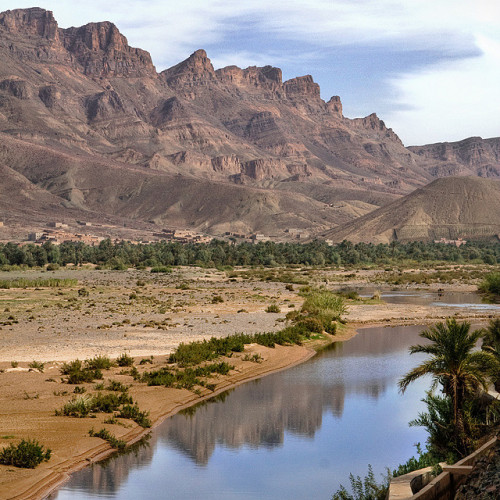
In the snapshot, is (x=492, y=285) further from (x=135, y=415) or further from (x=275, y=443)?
(x=135, y=415)

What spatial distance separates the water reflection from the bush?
0.85 metres

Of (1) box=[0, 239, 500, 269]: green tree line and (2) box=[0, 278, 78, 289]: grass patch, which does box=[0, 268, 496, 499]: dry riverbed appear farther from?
(1) box=[0, 239, 500, 269]: green tree line

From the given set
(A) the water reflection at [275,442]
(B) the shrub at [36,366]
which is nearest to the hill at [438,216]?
(A) the water reflection at [275,442]

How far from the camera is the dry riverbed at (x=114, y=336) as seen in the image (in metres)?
16.5

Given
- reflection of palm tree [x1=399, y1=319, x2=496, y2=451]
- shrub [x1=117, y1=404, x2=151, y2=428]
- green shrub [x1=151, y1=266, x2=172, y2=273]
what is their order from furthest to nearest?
green shrub [x1=151, y1=266, x2=172, y2=273] → shrub [x1=117, y1=404, x2=151, y2=428] → reflection of palm tree [x1=399, y1=319, x2=496, y2=451]

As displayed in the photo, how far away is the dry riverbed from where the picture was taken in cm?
1645

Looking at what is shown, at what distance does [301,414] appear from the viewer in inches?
805

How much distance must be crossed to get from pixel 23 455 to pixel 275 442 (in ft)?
19.6

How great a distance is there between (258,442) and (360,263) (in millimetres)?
98343

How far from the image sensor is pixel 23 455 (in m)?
14.3

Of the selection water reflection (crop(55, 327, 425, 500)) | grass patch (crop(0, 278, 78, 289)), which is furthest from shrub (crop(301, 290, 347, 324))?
grass patch (crop(0, 278, 78, 289))

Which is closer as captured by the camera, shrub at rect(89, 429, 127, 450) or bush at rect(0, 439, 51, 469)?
bush at rect(0, 439, 51, 469)

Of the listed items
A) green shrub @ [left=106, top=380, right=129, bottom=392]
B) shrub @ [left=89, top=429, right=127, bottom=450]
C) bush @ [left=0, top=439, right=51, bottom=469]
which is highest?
green shrub @ [left=106, top=380, right=129, bottom=392]

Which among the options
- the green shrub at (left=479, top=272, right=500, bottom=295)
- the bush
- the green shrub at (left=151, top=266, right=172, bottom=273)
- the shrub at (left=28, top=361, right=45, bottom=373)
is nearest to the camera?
the bush
